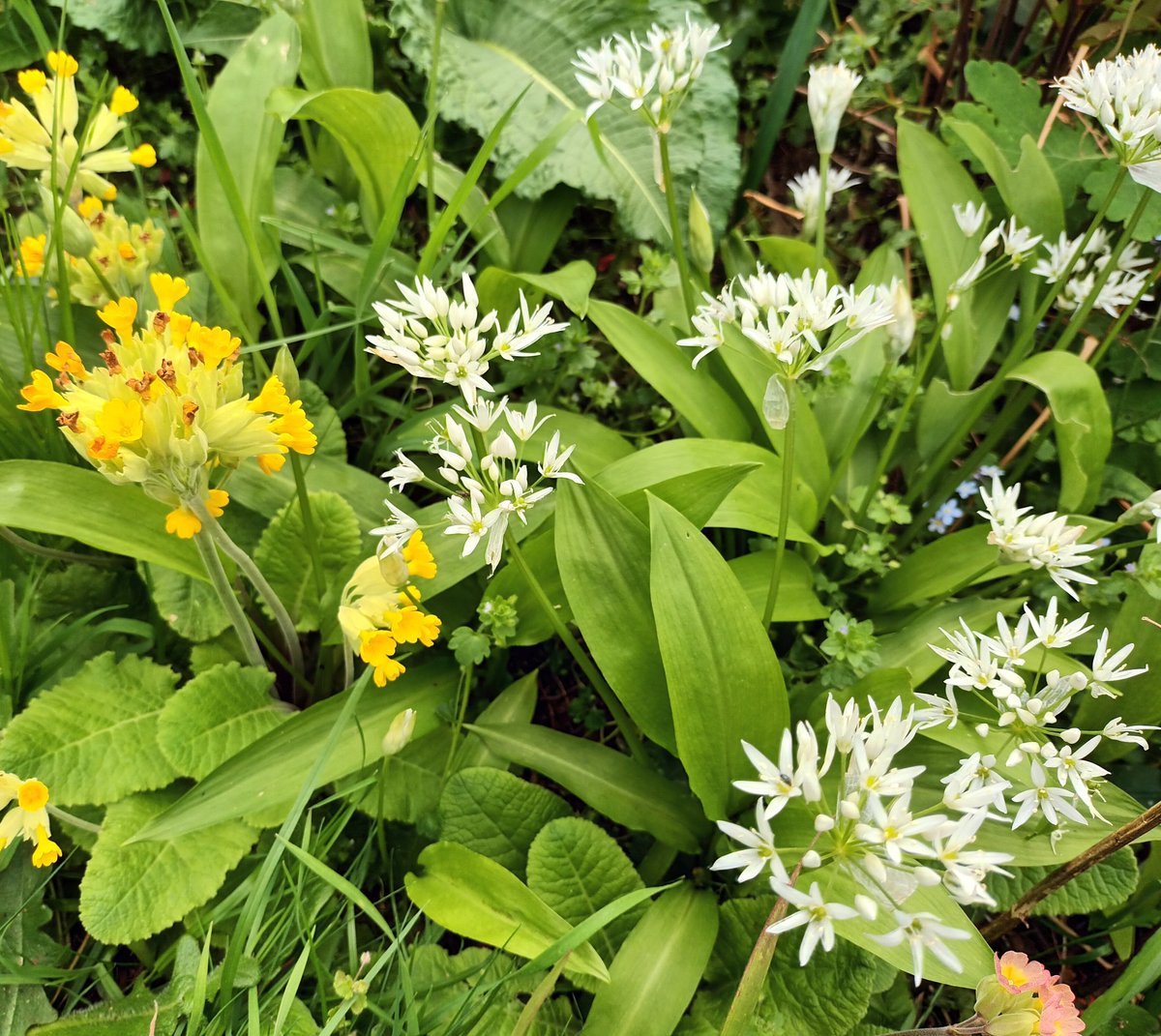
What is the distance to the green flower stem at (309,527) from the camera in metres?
1.75

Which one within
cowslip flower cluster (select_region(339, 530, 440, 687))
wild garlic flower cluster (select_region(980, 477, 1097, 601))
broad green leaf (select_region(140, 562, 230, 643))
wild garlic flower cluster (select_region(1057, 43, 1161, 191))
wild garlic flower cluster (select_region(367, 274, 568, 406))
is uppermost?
wild garlic flower cluster (select_region(1057, 43, 1161, 191))

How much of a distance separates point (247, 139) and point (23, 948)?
1972 millimetres

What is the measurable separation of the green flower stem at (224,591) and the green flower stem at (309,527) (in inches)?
7.2

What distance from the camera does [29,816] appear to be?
4.85 feet

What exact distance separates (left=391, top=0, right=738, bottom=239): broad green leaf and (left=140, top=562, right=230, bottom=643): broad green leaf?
149cm

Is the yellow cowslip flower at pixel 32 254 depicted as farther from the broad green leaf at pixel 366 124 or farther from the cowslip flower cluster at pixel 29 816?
the cowslip flower cluster at pixel 29 816

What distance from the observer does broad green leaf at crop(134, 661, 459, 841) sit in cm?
162

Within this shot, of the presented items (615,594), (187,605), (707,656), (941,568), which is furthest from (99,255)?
(941,568)

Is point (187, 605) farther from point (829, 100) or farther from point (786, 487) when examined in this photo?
point (829, 100)

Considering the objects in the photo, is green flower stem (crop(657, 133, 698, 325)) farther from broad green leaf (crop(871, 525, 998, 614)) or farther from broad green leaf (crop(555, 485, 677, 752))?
broad green leaf (crop(871, 525, 998, 614))

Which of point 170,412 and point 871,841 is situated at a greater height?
point 170,412

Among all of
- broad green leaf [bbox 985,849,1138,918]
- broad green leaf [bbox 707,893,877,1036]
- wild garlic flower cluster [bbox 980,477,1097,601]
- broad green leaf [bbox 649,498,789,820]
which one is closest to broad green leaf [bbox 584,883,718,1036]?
broad green leaf [bbox 707,893,877,1036]

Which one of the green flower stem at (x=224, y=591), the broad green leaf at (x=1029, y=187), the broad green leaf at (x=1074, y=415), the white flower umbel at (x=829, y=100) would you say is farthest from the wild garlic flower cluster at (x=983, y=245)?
the green flower stem at (x=224, y=591)

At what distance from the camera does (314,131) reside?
9.20ft
